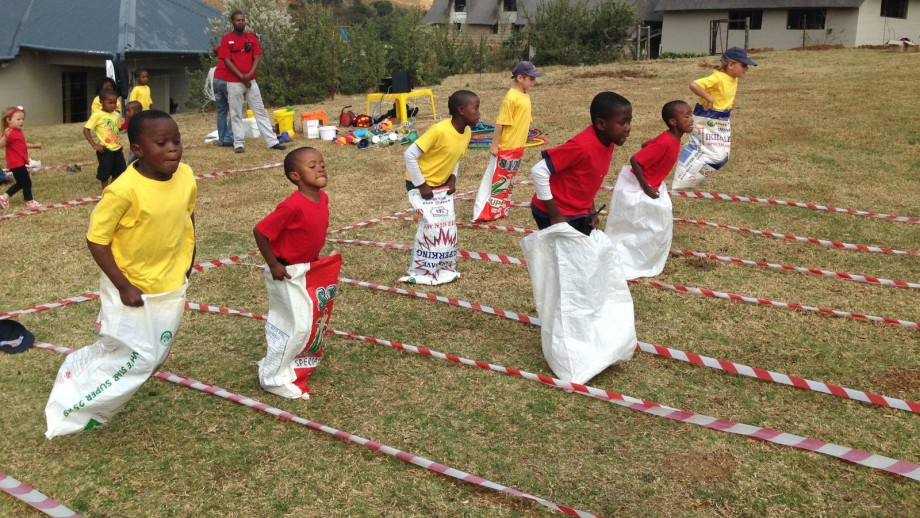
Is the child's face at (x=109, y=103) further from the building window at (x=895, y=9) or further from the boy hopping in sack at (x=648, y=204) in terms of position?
the building window at (x=895, y=9)

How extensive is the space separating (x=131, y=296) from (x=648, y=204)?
14.6 feet

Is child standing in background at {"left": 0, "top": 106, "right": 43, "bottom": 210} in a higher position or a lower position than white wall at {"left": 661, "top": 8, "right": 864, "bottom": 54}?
lower

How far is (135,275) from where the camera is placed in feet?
13.6

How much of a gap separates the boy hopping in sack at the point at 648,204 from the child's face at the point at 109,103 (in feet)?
21.1

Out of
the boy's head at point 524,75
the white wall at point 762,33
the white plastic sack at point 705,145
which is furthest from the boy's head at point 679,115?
the white wall at point 762,33

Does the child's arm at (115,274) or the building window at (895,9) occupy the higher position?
the building window at (895,9)

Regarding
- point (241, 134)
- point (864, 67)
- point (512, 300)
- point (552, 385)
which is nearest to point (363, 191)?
point (241, 134)

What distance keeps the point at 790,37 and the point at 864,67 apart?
15.4m

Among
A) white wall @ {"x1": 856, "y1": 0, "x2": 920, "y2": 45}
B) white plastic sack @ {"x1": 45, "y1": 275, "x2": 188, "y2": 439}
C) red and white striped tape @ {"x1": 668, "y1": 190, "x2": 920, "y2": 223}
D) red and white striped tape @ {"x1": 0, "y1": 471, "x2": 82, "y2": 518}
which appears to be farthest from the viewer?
white wall @ {"x1": 856, "y1": 0, "x2": 920, "y2": 45}

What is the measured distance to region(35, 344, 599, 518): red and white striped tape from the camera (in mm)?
3814

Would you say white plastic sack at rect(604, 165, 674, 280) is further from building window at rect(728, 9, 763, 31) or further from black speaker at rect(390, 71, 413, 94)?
building window at rect(728, 9, 763, 31)

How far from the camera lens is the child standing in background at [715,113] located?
364 inches

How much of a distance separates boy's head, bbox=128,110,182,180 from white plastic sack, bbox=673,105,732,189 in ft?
22.0

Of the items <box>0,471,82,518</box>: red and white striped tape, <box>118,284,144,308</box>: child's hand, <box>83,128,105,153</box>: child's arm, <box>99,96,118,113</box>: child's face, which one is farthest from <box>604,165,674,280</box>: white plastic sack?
<box>83,128,105,153</box>: child's arm
